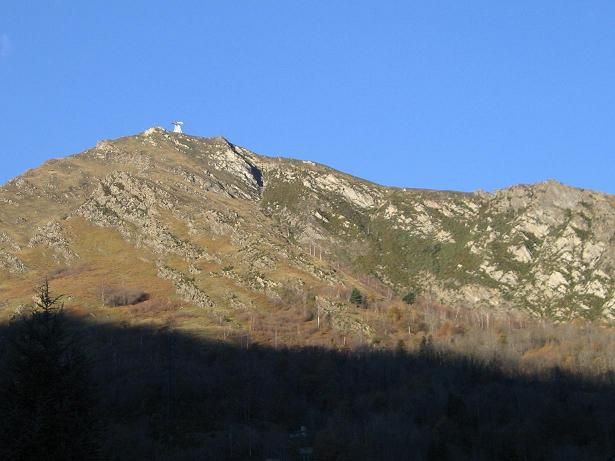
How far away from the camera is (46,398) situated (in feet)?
79.3

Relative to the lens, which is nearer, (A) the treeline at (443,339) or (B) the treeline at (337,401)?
(B) the treeline at (337,401)

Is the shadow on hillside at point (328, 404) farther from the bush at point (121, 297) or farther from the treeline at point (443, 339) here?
the bush at point (121, 297)

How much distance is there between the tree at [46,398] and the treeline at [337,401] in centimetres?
8030

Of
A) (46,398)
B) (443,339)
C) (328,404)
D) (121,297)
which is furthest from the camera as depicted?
(121,297)

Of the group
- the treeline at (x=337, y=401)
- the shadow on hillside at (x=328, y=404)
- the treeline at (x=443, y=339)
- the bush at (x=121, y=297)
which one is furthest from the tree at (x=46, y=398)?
the bush at (x=121, y=297)

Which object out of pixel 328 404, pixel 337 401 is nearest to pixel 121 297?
pixel 328 404

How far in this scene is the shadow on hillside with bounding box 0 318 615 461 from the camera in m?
123

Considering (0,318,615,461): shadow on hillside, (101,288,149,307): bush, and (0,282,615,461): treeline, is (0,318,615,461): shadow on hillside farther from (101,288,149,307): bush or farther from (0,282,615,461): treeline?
(101,288,149,307): bush

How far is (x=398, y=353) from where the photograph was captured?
17762 cm

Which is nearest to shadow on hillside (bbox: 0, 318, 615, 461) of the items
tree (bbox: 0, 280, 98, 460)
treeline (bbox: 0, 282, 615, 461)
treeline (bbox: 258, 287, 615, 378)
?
treeline (bbox: 0, 282, 615, 461)

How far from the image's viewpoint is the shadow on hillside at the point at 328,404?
12256cm

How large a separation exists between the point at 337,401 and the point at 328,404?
1961 mm

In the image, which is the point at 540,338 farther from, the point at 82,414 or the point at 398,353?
the point at 82,414

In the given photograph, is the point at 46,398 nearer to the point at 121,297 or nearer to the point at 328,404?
the point at 328,404
